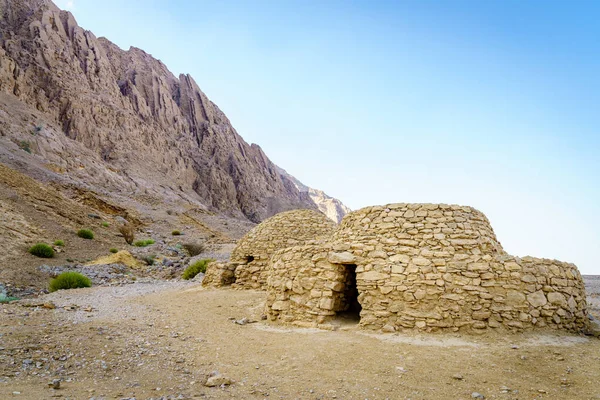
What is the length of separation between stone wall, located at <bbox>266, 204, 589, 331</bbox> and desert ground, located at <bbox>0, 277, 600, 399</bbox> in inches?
17.0

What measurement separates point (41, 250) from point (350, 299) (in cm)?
1658

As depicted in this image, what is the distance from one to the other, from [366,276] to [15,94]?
181 feet

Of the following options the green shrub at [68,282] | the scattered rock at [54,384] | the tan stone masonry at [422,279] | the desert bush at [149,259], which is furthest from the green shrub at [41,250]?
the scattered rock at [54,384]

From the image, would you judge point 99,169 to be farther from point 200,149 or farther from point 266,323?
point 266,323

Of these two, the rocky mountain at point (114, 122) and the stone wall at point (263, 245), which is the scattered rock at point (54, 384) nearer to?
the stone wall at point (263, 245)

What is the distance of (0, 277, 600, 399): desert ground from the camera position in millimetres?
5070

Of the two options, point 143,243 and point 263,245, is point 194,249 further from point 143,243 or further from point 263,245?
point 263,245

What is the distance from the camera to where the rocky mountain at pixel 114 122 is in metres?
42.5

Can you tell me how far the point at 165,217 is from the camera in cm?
3747

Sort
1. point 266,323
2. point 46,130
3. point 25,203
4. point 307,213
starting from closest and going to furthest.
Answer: point 266,323 → point 307,213 → point 25,203 → point 46,130

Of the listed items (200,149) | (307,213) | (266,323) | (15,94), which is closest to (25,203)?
(307,213)

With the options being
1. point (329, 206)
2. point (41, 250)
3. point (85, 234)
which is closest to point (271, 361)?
point (41, 250)

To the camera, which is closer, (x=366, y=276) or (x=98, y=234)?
(x=366, y=276)

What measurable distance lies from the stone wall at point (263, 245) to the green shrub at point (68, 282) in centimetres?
488
